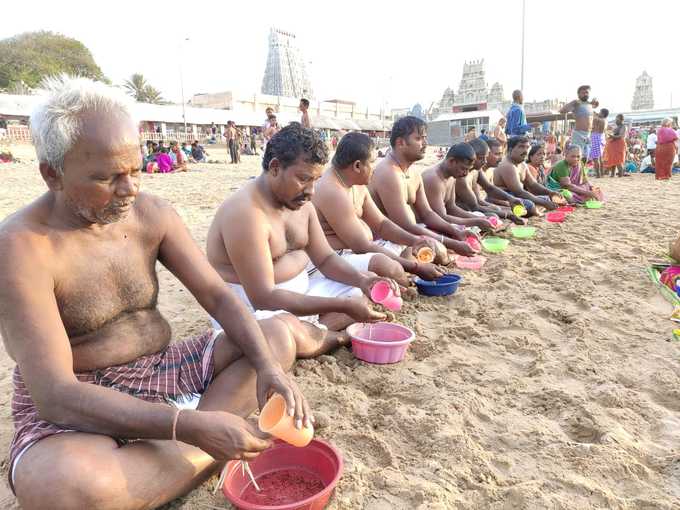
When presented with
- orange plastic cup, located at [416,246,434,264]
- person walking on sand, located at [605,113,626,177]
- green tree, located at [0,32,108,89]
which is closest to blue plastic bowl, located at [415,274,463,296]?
orange plastic cup, located at [416,246,434,264]

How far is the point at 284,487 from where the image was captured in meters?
1.67

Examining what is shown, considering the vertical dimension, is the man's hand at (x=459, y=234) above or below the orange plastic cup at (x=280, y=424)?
above

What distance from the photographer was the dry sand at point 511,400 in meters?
1.64

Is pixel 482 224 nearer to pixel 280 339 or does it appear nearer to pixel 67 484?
pixel 280 339

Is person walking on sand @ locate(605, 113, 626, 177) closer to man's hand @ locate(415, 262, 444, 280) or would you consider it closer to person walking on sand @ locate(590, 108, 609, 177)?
person walking on sand @ locate(590, 108, 609, 177)

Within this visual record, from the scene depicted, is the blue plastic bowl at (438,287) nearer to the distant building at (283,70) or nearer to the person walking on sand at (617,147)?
the person walking on sand at (617,147)

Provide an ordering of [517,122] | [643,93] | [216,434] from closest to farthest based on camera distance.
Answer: [216,434] → [517,122] → [643,93]

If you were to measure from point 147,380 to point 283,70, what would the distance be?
82157 millimetres

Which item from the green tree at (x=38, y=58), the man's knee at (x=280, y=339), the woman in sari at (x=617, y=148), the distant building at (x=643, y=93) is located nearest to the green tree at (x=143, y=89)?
the green tree at (x=38, y=58)

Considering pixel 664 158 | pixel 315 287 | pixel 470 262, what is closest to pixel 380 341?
pixel 315 287

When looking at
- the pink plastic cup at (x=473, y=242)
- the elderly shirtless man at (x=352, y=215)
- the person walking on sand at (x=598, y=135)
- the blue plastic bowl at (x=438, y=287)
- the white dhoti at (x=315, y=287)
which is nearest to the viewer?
the white dhoti at (x=315, y=287)


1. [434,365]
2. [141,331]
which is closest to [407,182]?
[434,365]

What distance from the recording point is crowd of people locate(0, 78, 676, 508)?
1.33 meters

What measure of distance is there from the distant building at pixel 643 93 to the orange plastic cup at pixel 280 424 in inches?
4104
